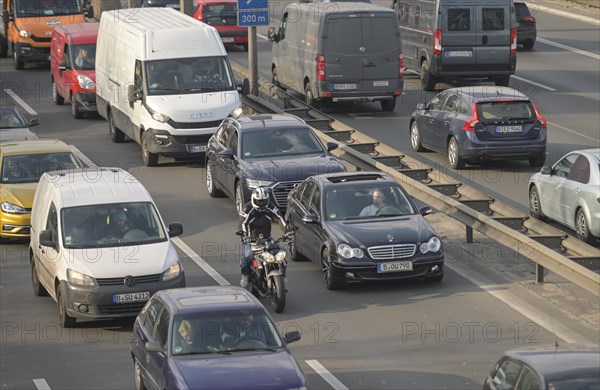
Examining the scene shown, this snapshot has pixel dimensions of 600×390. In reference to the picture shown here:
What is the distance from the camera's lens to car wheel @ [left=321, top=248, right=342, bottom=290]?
2050cm

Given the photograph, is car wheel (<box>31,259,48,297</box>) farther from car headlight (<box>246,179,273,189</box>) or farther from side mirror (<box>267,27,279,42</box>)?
side mirror (<box>267,27,279,42</box>)

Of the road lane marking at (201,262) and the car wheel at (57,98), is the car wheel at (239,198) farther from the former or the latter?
the car wheel at (57,98)

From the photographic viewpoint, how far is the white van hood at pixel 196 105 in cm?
2923

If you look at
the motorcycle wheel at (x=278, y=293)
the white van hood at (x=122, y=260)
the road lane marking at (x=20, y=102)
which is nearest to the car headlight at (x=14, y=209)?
the white van hood at (x=122, y=260)

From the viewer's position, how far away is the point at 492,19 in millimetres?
36469

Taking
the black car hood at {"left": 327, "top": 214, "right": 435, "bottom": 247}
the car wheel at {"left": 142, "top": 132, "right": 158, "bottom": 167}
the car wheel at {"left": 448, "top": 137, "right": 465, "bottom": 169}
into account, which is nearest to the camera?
the black car hood at {"left": 327, "top": 214, "right": 435, "bottom": 247}

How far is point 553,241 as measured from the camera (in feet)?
66.6

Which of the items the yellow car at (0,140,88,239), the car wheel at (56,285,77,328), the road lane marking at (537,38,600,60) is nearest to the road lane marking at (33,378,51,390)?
the car wheel at (56,285,77,328)

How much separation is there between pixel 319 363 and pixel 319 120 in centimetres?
1224

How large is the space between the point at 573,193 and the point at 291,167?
484 cm

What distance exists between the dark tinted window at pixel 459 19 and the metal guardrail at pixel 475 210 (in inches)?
307

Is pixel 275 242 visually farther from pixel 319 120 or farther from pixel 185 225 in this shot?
pixel 319 120

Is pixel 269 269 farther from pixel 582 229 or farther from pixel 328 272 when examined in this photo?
pixel 582 229

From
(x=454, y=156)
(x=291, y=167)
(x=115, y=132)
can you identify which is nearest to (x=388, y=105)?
(x=454, y=156)
